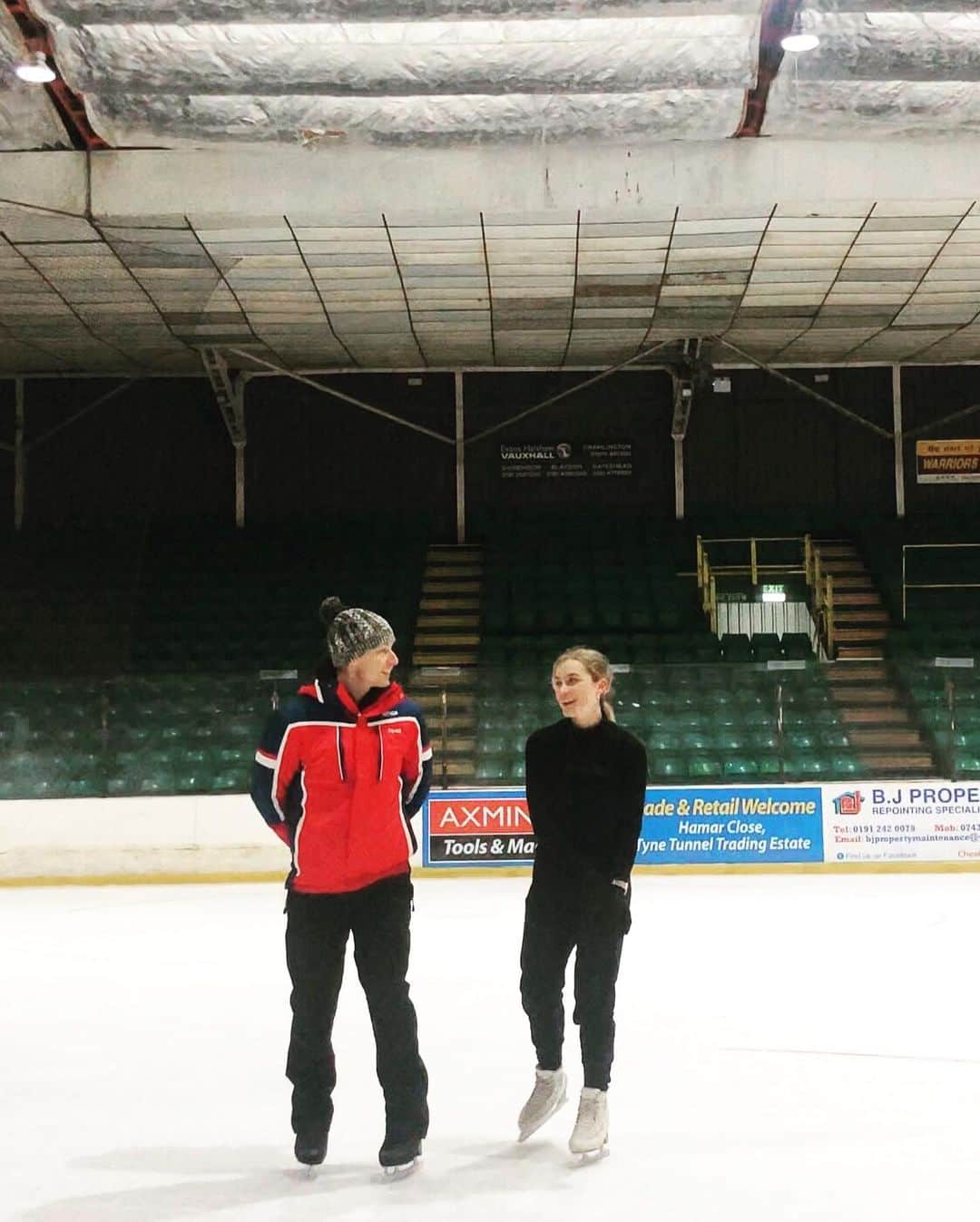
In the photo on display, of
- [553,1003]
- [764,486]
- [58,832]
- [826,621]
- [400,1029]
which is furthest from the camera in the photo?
[764,486]

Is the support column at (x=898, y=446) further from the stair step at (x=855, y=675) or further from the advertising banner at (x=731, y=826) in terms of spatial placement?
the advertising banner at (x=731, y=826)

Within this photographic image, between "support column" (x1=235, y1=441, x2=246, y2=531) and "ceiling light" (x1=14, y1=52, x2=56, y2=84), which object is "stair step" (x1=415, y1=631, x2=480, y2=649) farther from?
"ceiling light" (x1=14, y1=52, x2=56, y2=84)

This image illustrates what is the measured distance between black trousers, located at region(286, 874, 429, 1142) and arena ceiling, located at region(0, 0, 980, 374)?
624 centimetres

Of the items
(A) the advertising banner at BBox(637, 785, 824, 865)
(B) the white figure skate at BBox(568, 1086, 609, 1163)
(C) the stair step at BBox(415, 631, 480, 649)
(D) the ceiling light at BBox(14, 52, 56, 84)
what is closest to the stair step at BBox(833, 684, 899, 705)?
(A) the advertising banner at BBox(637, 785, 824, 865)

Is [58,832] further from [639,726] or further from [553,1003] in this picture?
[553,1003]

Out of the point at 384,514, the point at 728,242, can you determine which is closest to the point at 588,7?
the point at 728,242

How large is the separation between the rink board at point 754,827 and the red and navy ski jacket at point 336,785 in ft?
24.5

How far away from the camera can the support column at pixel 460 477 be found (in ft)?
60.7

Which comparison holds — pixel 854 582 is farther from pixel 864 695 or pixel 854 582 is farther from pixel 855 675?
pixel 864 695

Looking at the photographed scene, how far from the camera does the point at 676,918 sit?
27.4 ft

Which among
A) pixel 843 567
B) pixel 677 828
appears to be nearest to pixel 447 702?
pixel 677 828

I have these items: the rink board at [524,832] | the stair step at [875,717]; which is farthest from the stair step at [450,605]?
the stair step at [875,717]

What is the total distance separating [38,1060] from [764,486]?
15.2 m

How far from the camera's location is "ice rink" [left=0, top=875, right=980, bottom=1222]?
3289 mm
